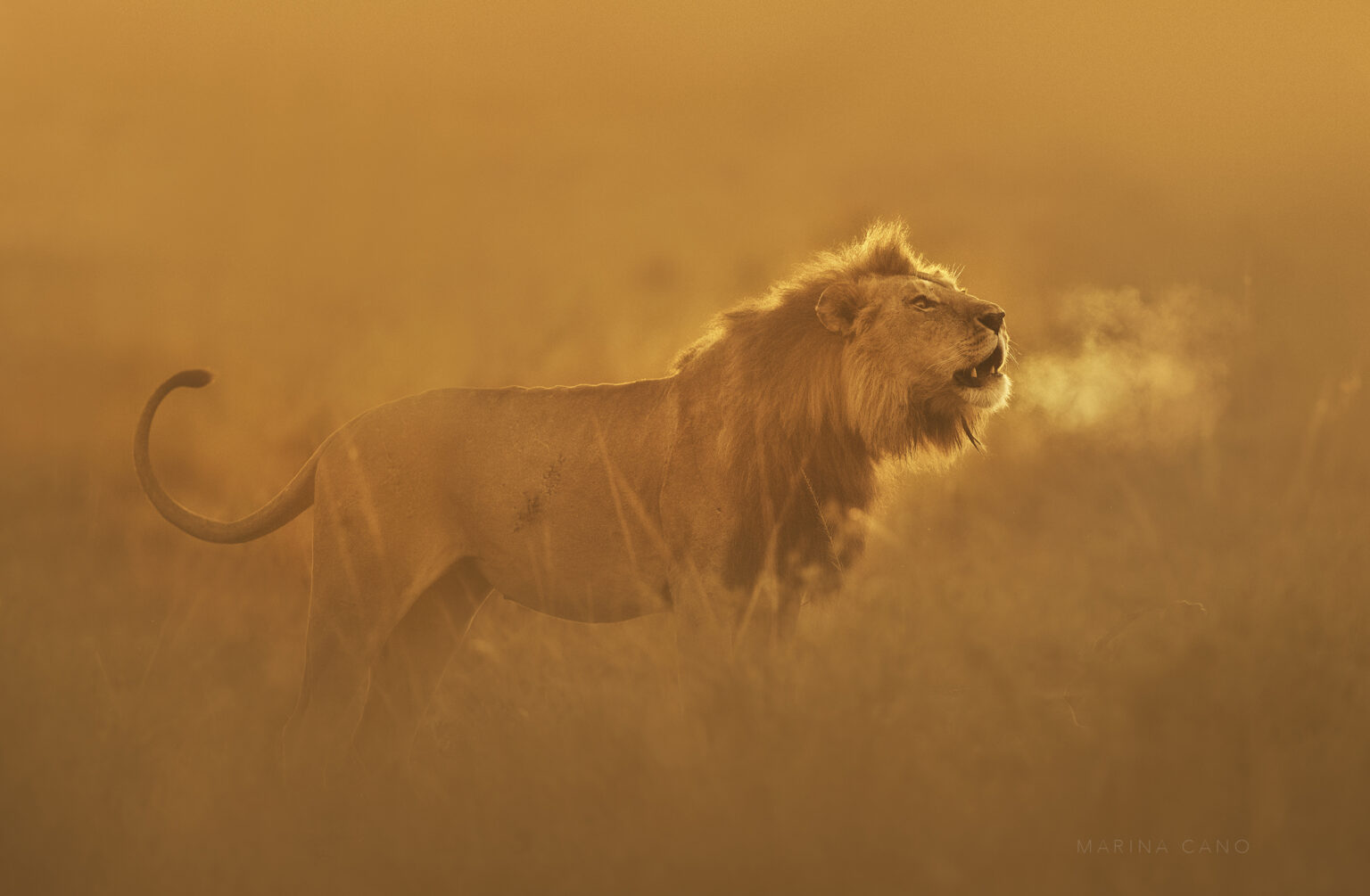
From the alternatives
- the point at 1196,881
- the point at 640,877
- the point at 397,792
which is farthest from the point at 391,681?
the point at 1196,881

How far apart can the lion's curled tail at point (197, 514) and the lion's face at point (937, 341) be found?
2.35m

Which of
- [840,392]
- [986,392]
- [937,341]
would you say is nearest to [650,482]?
[840,392]

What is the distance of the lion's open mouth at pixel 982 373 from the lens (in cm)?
416

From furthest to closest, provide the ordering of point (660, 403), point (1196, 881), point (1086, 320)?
point (1086, 320) < point (660, 403) < point (1196, 881)

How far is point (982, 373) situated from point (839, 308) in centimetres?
57

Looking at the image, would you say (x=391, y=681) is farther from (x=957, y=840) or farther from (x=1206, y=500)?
(x=1206, y=500)

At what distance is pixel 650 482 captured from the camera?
4395mm

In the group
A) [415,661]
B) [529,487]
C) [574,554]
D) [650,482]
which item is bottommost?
[415,661]

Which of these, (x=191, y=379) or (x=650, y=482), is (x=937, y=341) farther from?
(x=191, y=379)

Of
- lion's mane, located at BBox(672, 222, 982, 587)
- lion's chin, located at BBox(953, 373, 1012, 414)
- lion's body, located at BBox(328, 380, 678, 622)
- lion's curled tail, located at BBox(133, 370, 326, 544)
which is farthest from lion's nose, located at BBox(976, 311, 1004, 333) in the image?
lion's curled tail, located at BBox(133, 370, 326, 544)

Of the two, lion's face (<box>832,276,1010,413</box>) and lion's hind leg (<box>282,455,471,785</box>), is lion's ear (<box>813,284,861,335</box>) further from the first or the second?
lion's hind leg (<box>282,455,471,785</box>)

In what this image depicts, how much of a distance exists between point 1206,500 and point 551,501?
2.71 m

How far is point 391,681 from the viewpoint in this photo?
484 centimetres

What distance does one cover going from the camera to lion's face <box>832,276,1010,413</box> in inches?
162
